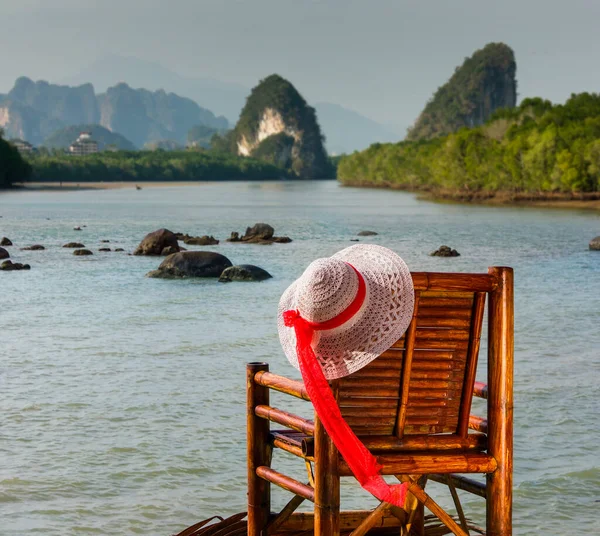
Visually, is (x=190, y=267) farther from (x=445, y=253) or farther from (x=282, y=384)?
(x=282, y=384)

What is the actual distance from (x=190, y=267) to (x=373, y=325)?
1906cm

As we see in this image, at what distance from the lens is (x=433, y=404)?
13.4ft

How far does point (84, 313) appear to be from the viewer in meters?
16.9

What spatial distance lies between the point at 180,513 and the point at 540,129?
8559 cm

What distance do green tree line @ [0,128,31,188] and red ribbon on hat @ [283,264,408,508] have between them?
103 m

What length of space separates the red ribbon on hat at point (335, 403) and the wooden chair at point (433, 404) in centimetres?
9

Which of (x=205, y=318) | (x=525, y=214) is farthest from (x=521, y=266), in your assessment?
(x=525, y=214)

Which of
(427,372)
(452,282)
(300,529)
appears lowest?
(300,529)

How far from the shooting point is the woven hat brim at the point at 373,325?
3.85m

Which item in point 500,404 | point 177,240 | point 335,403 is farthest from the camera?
point 177,240

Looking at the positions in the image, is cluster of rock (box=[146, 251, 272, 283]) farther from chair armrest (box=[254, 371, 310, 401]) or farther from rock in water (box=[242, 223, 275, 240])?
chair armrest (box=[254, 371, 310, 401])

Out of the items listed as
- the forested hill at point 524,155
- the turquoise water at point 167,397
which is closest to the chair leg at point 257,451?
the turquoise water at point 167,397

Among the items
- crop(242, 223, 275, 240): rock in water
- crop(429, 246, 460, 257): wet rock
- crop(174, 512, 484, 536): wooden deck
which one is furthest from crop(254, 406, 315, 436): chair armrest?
crop(242, 223, 275, 240): rock in water

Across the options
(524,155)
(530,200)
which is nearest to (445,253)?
(530,200)
